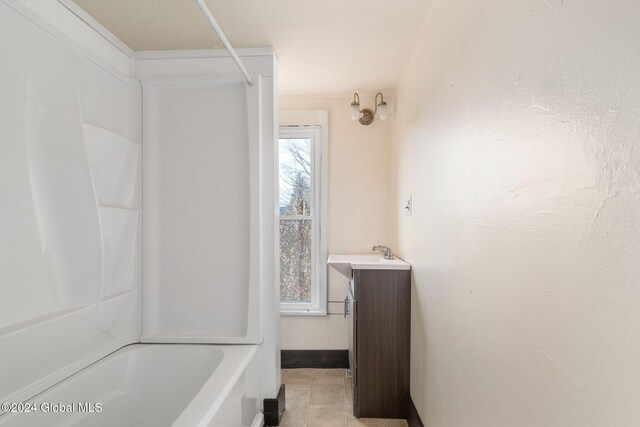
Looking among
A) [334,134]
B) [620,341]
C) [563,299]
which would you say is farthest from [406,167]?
[620,341]

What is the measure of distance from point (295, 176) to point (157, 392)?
1.94m

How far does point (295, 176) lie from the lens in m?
3.04

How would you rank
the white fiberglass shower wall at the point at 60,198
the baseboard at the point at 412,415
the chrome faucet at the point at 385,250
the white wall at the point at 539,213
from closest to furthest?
the white wall at the point at 539,213 < the white fiberglass shower wall at the point at 60,198 < the baseboard at the point at 412,415 < the chrome faucet at the point at 385,250

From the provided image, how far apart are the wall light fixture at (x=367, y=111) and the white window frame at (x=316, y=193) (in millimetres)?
303

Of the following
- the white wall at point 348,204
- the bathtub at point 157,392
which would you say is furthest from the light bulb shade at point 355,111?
the bathtub at point 157,392

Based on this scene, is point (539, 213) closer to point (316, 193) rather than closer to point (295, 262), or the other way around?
point (316, 193)

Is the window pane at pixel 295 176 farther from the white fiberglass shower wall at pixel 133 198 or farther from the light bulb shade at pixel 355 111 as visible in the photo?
the white fiberglass shower wall at pixel 133 198

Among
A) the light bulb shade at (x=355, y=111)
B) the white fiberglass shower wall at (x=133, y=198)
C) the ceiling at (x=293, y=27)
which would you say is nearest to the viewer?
the white fiberglass shower wall at (x=133, y=198)

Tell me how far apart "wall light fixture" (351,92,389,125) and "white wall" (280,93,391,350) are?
0.23ft

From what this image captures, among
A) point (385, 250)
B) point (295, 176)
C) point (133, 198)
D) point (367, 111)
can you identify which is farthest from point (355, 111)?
point (133, 198)

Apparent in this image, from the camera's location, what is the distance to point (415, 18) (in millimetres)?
1816

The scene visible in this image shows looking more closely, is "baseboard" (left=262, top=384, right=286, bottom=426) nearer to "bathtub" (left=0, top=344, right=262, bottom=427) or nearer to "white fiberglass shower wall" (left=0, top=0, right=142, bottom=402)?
"bathtub" (left=0, top=344, right=262, bottom=427)

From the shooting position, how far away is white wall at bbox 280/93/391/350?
9.78 ft

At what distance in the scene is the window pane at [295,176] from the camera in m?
3.04
